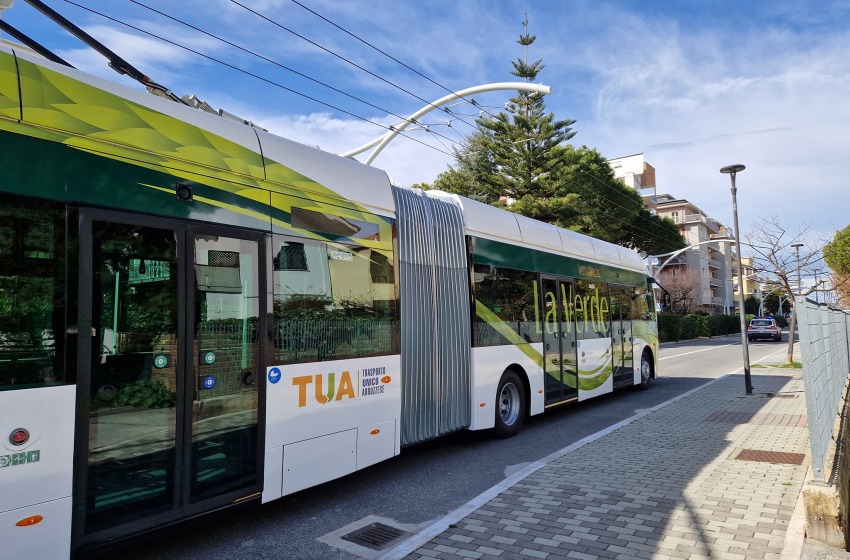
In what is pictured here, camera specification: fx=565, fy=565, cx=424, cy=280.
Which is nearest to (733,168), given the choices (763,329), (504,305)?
(504,305)

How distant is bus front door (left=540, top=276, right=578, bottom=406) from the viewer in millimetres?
9648

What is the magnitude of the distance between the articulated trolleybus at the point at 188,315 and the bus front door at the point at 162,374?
0.04 feet

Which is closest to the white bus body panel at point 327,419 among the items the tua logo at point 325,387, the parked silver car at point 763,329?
the tua logo at point 325,387

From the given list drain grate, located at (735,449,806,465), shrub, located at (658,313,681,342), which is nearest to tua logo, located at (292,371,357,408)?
drain grate, located at (735,449,806,465)

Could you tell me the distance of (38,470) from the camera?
340 centimetres

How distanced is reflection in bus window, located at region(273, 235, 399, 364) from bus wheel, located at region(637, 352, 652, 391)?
31.5 ft

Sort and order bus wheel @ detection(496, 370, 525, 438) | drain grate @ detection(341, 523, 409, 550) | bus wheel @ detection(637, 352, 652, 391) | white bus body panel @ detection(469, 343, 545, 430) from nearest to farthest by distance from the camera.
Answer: drain grate @ detection(341, 523, 409, 550)
white bus body panel @ detection(469, 343, 545, 430)
bus wheel @ detection(496, 370, 525, 438)
bus wheel @ detection(637, 352, 652, 391)

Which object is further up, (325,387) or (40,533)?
(325,387)

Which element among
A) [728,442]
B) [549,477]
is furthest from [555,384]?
[549,477]

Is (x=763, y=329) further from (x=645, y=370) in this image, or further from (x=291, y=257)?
(x=291, y=257)

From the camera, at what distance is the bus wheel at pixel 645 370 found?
14.0 metres

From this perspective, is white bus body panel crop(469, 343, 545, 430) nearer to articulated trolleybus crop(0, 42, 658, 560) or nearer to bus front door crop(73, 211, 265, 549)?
articulated trolleybus crop(0, 42, 658, 560)

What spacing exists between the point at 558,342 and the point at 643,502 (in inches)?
183

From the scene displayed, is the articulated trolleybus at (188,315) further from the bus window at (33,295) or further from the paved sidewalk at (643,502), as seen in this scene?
the paved sidewalk at (643,502)
